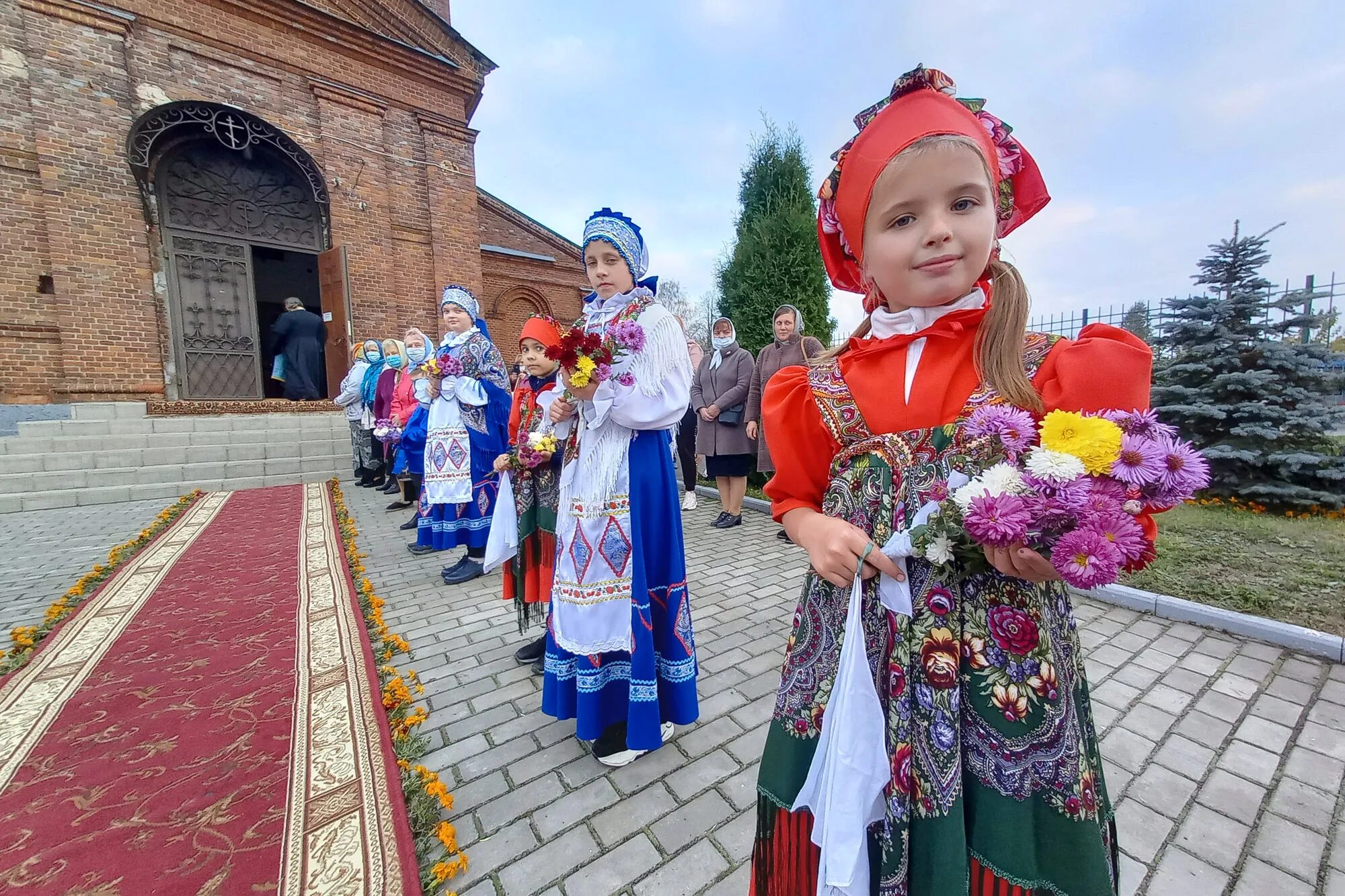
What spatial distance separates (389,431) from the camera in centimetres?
684

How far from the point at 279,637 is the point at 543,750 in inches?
90.9

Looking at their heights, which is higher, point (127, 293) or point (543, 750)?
point (127, 293)

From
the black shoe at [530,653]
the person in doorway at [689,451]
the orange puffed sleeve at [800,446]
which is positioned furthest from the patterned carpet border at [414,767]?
the person in doorway at [689,451]

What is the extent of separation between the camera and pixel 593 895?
1739mm

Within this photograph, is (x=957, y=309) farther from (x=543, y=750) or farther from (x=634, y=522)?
(x=543, y=750)

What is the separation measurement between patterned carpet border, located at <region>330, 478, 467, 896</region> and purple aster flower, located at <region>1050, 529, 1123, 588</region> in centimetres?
199

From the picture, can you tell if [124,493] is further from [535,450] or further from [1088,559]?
[1088,559]

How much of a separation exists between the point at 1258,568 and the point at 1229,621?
1355 mm

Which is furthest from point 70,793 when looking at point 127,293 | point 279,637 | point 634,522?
point 127,293

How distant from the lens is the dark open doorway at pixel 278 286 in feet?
48.6

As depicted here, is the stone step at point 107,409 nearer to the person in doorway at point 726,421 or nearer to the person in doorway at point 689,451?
the person in doorway at point 689,451

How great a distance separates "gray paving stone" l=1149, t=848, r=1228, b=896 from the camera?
1.70 metres

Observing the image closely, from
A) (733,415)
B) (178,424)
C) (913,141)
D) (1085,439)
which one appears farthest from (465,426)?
(178,424)

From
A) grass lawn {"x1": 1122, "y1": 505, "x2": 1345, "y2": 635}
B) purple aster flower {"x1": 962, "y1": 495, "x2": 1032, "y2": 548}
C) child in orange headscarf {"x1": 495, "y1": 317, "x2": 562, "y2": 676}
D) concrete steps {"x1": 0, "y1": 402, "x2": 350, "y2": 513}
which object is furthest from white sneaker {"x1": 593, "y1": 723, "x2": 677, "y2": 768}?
concrete steps {"x1": 0, "y1": 402, "x2": 350, "y2": 513}
